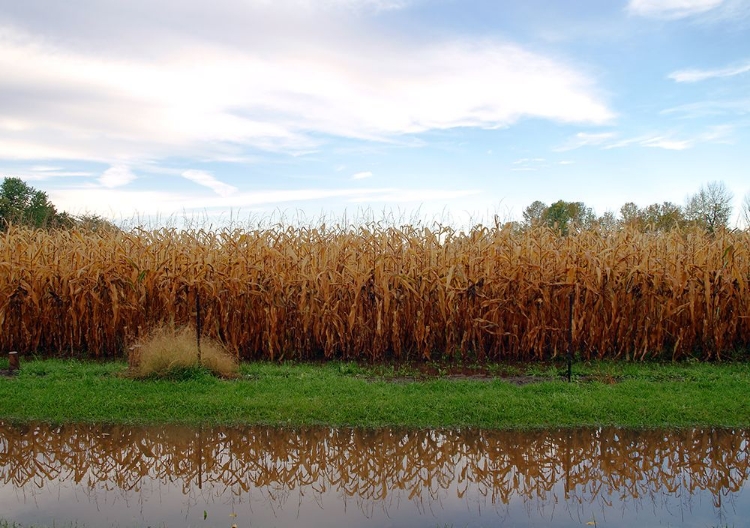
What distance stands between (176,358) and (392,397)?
3.33 metres

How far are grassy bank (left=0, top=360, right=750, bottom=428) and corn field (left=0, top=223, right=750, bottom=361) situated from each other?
3.15 feet

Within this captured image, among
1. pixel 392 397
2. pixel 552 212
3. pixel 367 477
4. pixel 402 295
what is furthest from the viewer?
pixel 552 212

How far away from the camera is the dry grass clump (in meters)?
9.61

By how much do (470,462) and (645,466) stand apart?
5.90ft

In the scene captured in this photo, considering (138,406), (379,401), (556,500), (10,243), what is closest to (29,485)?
(138,406)

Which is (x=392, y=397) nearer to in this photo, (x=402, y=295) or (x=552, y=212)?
(x=402, y=295)

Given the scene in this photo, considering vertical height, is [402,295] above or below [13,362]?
above

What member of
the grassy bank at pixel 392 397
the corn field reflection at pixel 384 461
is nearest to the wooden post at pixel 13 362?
the grassy bank at pixel 392 397

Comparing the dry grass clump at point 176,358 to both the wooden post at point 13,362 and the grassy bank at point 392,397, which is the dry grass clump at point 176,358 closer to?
the grassy bank at point 392,397

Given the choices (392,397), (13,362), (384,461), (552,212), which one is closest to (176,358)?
(13,362)

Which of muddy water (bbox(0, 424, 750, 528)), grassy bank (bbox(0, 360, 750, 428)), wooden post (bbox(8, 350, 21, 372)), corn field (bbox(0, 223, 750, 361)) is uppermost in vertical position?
corn field (bbox(0, 223, 750, 361))

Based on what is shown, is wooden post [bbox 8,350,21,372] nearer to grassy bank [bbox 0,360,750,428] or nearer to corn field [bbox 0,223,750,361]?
grassy bank [bbox 0,360,750,428]

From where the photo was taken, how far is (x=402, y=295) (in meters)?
11.3

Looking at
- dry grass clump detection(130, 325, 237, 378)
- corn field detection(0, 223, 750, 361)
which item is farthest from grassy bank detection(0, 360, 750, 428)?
corn field detection(0, 223, 750, 361)
